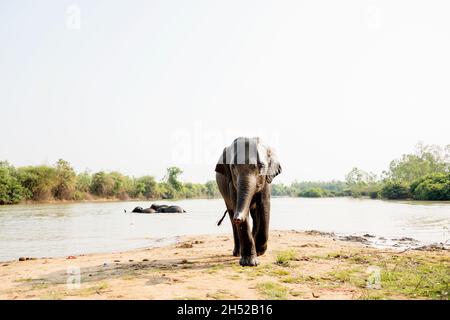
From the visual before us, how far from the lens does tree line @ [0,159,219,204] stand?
6399cm

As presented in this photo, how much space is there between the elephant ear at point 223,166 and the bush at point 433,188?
68919mm

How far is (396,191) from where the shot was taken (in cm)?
8856

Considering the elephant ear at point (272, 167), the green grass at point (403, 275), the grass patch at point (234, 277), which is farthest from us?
the elephant ear at point (272, 167)

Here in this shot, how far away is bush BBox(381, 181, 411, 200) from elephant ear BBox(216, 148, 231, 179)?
82.8m

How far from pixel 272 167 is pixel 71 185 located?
69.9m

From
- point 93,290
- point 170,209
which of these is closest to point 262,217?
point 93,290

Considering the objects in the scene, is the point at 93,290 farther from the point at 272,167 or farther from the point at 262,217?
the point at 272,167

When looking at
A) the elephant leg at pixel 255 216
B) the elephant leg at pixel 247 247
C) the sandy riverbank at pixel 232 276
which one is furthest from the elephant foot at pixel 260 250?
the elephant leg at pixel 247 247

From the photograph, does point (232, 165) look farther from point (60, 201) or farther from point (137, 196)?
point (137, 196)

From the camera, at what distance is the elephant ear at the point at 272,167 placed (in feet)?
30.2

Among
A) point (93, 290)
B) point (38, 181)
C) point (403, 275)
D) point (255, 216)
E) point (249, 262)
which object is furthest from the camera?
point (38, 181)

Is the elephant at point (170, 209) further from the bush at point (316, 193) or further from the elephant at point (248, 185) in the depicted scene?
the bush at point (316, 193)

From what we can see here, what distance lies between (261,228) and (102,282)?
3681 mm
